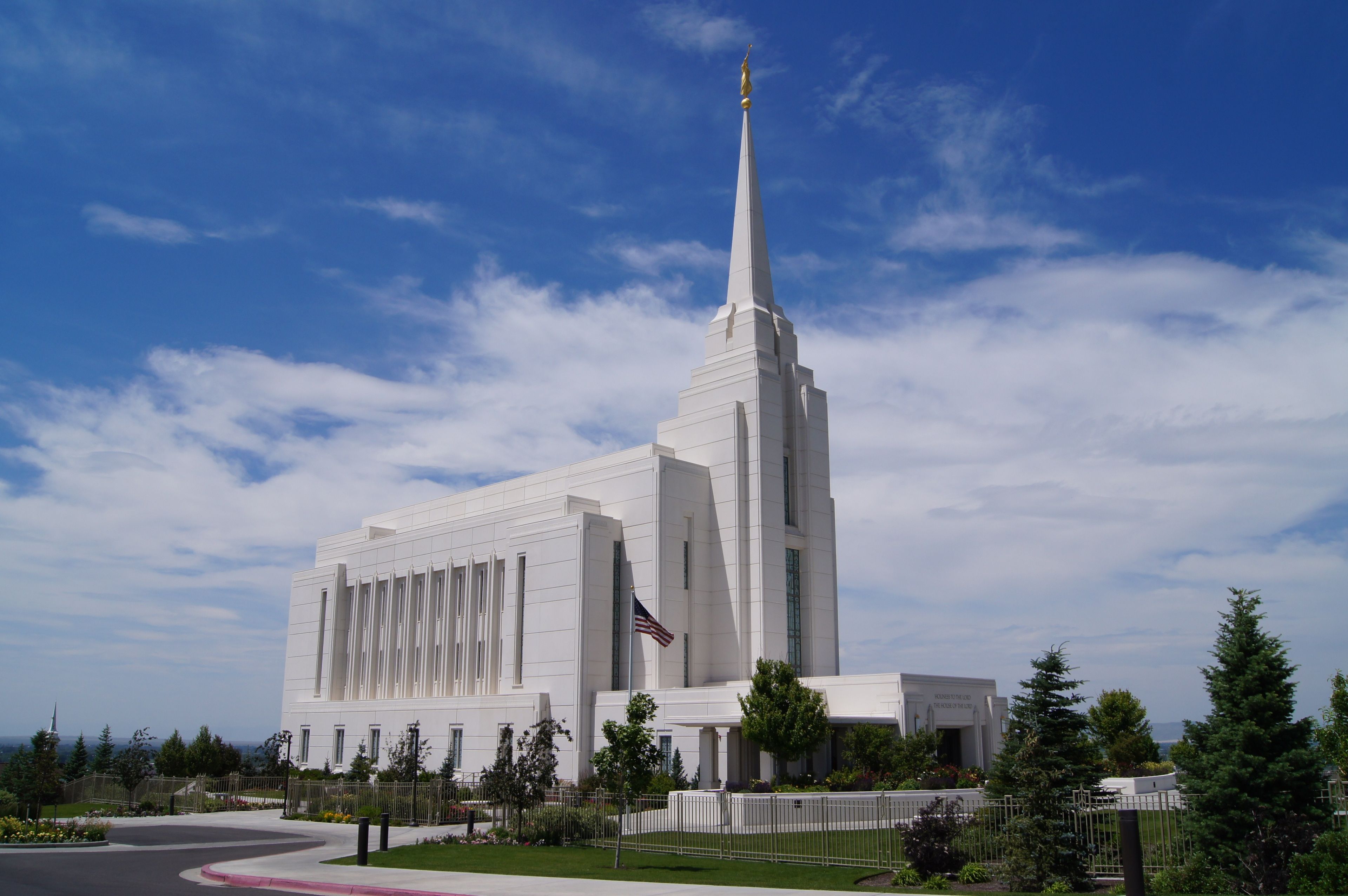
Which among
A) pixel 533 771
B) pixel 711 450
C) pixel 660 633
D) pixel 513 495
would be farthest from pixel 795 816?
pixel 513 495

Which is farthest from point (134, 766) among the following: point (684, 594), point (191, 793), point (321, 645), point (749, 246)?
point (749, 246)

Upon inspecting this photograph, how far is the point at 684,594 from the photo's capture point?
163 ft

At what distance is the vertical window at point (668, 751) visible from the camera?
139 feet

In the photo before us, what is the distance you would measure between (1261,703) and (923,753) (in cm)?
1875

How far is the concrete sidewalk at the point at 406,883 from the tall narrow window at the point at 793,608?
88.0 feet

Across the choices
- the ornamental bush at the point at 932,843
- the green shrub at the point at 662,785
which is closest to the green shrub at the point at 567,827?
the green shrub at the point at 662,785

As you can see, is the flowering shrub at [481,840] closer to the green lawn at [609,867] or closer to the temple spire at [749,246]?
the green lawn at [609,867]

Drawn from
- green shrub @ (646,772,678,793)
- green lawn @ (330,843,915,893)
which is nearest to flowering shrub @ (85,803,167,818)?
green shrub @ (646,772,678,793)

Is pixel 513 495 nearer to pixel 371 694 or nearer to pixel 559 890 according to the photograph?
pixel 371 694

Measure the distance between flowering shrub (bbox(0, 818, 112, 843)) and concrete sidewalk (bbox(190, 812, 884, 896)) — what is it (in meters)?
7.12

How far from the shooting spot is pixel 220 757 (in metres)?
58.3

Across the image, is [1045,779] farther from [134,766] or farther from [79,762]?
[79,762]

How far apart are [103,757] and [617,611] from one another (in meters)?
40.1

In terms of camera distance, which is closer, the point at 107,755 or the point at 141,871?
the point at 141,871
